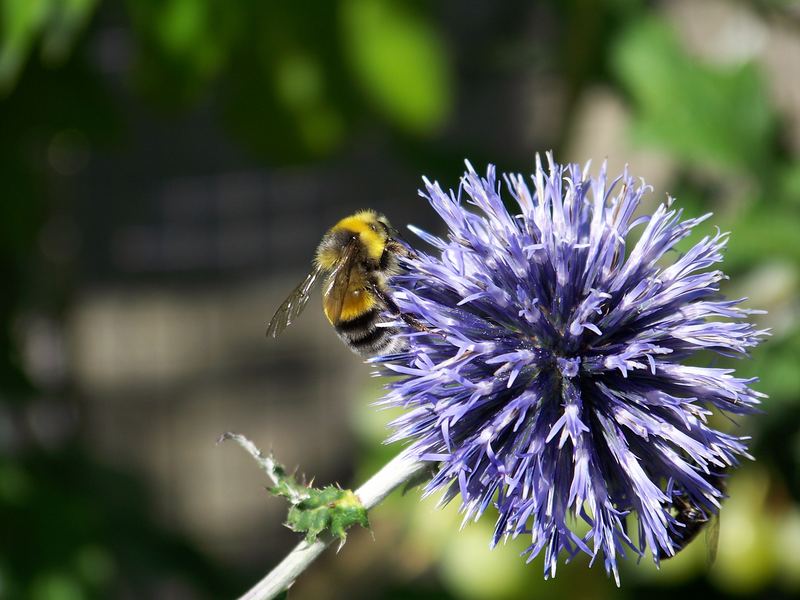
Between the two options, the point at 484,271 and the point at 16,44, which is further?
the point at 16,44

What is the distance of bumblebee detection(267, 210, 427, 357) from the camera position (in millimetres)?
1525

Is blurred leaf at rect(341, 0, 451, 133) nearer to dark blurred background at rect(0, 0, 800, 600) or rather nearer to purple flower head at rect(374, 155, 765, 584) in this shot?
dark blurred background at rect(0, 0, 800, 600)

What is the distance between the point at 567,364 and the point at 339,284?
44cm

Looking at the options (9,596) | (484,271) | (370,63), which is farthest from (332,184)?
(484,271)

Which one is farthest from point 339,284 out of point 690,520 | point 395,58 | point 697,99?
point 697,99

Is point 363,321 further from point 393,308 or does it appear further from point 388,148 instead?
point 388,148

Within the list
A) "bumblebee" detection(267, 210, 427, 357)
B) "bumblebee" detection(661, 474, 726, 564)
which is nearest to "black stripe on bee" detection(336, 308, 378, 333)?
"bumblebee" detection(267, 210, 427, 357)

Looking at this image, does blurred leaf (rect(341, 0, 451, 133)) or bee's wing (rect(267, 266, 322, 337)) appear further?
blurred leaf (rect(341, 0, 451, 133))

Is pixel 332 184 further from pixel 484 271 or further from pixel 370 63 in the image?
pixel 484 271

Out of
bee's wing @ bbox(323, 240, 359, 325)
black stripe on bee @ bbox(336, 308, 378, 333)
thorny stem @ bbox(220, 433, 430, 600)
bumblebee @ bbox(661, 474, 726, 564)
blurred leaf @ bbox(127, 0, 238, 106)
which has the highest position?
blurred leaf @ bbox(127, 0, 238, 106)

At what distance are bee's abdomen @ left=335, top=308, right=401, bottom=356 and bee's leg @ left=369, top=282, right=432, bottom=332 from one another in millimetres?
20

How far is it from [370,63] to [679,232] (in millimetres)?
1167

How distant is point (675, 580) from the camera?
232 cm

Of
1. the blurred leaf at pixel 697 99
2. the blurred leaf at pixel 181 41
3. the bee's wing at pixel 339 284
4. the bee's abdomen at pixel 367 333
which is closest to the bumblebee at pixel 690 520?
the bee's abdomen at pixel 367 333
